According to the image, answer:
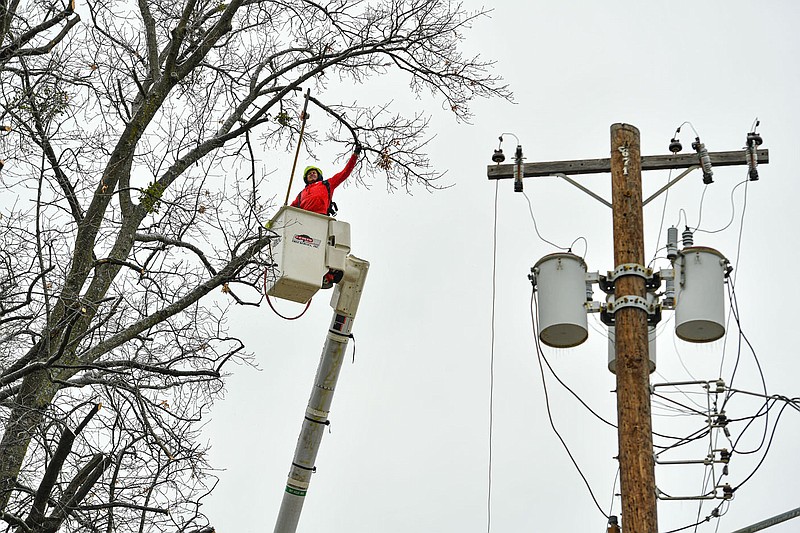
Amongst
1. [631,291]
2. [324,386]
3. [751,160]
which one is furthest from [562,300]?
[324,386]

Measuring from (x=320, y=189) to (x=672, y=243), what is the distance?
4.24 m

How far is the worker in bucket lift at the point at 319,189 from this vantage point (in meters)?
13.0

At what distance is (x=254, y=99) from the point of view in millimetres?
12953

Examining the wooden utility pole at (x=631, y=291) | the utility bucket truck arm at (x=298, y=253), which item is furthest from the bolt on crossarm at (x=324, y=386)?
the wooden utility pole at (x=631, y=291)

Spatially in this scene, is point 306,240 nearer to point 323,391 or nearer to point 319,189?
point 319,189

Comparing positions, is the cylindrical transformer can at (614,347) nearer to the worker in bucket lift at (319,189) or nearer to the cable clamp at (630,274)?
the cable clamp at (630,274)

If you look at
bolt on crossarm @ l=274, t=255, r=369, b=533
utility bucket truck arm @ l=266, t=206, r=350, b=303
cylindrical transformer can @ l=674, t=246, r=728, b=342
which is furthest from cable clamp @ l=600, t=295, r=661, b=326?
bolt on crossarm @ l=274, t=255, r=369, b=533

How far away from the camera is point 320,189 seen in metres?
13.1

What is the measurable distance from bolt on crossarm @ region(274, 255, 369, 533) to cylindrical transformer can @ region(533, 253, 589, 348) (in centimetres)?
486

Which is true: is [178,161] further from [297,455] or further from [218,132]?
[297,455]

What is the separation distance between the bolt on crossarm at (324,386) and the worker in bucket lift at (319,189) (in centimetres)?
169

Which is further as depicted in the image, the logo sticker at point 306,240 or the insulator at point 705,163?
the logo sticker at point 306,240

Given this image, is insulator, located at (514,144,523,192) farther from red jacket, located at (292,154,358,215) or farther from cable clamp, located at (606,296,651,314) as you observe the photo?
red jacket, located at (292,154,358,215)

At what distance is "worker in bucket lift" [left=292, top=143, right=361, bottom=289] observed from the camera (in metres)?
13.0
